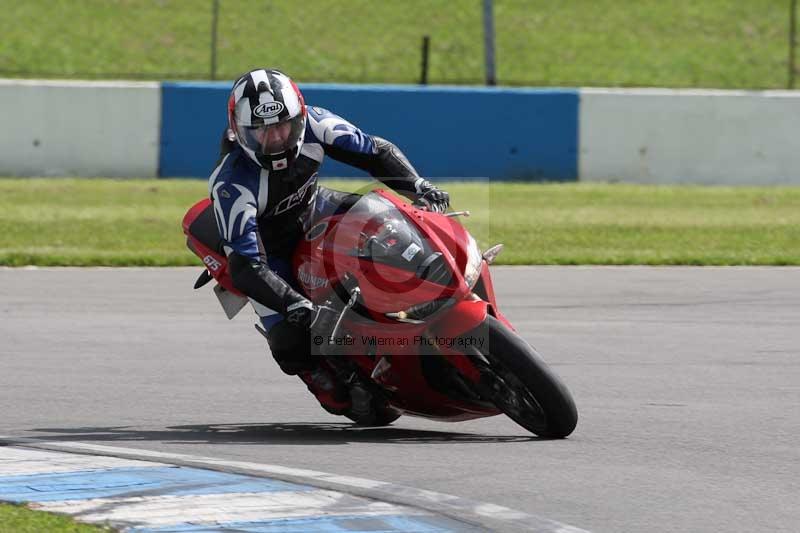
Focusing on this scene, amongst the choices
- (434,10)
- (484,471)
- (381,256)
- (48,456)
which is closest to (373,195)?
(381,256)

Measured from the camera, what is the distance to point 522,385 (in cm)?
577

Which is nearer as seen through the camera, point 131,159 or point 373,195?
point 373,195

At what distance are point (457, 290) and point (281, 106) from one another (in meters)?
1.10

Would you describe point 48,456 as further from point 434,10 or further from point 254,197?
point 434,10

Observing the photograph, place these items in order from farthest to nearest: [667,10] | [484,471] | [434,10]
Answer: [667,10] → [434,10] → [484,471]

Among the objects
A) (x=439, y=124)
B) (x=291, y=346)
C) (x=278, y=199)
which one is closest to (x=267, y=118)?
(x=278, y=199)

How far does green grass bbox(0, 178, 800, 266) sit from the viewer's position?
480 inches

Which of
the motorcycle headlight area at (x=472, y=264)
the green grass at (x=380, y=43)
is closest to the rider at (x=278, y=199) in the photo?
the motorcycle headlight area at (x=472, y=264)

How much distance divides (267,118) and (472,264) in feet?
3.45

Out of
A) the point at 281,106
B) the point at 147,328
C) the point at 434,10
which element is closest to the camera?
the point at 281,106

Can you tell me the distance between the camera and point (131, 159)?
1695 cm

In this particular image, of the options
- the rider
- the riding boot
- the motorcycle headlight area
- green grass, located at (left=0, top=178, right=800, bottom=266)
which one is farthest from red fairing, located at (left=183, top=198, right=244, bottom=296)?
green grass, located at (left=0, top=178, right=800, bottom=266)

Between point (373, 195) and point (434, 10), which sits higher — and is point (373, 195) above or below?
below

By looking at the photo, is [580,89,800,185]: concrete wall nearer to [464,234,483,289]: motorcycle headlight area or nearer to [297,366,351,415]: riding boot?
[297,366,351,415]: riding boot
